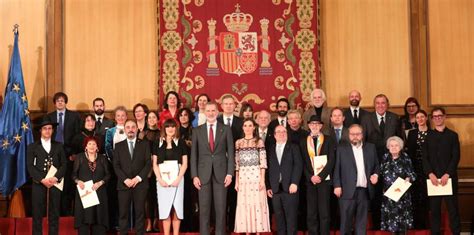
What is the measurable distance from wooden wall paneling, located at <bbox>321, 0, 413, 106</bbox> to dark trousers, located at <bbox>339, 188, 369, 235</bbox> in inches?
94.8

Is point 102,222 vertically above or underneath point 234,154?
underneath

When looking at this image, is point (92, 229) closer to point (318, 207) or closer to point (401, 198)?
point (318, 207)

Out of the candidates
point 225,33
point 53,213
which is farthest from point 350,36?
point 53,213

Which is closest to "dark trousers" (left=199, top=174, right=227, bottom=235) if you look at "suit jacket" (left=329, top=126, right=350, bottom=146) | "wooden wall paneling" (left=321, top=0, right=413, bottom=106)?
"suit jacket" (left=329, top=126, right=350, bottom=146)

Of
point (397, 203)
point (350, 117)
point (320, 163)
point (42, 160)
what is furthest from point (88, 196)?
point (397, 203)

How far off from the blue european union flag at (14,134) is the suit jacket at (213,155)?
7.95 feet

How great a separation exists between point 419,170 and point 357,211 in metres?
1.07

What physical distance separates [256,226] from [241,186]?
488mm

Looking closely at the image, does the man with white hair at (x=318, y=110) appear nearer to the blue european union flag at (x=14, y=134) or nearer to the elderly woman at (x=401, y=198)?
the elderly woman at (x=401, y=198)

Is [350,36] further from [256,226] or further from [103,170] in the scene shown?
[103,170]

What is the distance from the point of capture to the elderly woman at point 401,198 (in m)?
7.01

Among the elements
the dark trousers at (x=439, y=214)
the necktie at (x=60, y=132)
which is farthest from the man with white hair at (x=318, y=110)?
the necktie at (x=60, y=132)

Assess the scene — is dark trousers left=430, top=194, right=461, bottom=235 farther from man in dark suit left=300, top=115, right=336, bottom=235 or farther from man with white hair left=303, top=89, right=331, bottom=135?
man with white hair left=303, top=89, right=331, bottom=135

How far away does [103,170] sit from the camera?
285 inches
